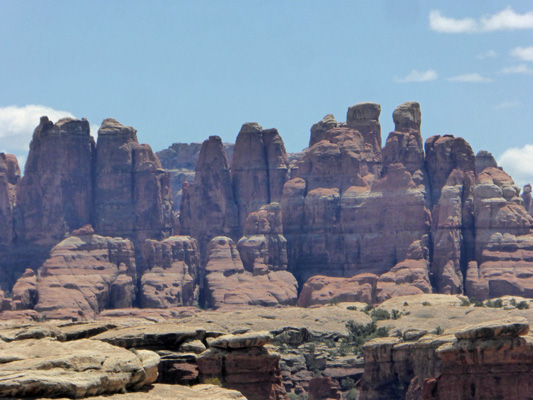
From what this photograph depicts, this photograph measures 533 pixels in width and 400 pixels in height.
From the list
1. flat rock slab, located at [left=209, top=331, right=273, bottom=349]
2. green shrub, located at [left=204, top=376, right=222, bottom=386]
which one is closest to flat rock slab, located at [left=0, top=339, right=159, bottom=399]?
green shrub, located at [left=204, top=376, right=222, bottom=386]

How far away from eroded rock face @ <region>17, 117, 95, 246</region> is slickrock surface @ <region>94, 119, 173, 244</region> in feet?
5.13

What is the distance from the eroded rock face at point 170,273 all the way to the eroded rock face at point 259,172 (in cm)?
2012

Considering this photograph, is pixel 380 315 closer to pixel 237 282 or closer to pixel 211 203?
pixel 237 282

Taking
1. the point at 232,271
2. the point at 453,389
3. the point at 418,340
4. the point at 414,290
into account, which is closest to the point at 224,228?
the point at 232,271

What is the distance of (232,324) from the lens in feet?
371

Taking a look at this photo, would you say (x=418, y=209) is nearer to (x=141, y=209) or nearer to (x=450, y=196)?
(x=450, y=196)

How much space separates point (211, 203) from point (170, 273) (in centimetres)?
2539

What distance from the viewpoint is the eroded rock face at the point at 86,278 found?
13712 cm

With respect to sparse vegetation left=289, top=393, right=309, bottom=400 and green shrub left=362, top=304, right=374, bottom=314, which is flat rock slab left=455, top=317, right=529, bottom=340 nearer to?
sparse vegetation left=289, top=393, right=309, bottom=400

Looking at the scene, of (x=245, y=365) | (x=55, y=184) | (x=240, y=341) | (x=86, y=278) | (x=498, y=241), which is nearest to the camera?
(x=240, y=341)

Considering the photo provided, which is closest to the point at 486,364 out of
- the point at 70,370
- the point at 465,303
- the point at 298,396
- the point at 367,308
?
the point at 70,370

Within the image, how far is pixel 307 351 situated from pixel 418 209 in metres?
42.9

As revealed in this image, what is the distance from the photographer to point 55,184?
576 ft

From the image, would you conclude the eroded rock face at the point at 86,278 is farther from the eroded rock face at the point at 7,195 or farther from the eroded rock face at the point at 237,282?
the eroded rock face at the point at 7,195
